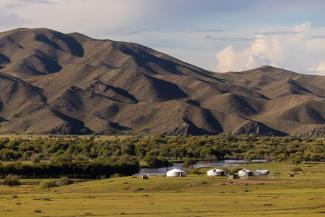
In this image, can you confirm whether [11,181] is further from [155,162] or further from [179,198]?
[155,162]

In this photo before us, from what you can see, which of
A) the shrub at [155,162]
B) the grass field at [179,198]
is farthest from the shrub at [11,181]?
the shrub at [155,162]

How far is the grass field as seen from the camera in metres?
56.5

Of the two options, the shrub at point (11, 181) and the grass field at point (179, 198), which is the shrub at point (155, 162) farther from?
the shrub at point (11, 181)

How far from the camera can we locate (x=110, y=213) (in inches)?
2196

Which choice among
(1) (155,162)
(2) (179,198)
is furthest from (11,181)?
(1) (155,162)

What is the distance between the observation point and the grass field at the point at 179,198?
56.5 meters

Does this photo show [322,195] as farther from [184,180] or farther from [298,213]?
[184,180]

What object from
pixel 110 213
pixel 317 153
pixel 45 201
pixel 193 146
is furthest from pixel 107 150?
pixel 110 213

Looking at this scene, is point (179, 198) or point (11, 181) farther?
point (11, 181)

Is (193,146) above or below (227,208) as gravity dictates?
above

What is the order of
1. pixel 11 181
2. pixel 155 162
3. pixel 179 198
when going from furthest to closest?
1. pixel 155 162
2. pixel 11 181
3. pixel 179 198

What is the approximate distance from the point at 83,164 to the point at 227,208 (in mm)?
61680

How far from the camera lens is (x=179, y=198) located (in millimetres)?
69438

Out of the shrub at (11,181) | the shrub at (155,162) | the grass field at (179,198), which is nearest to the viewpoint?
the grass field at (179,198)
